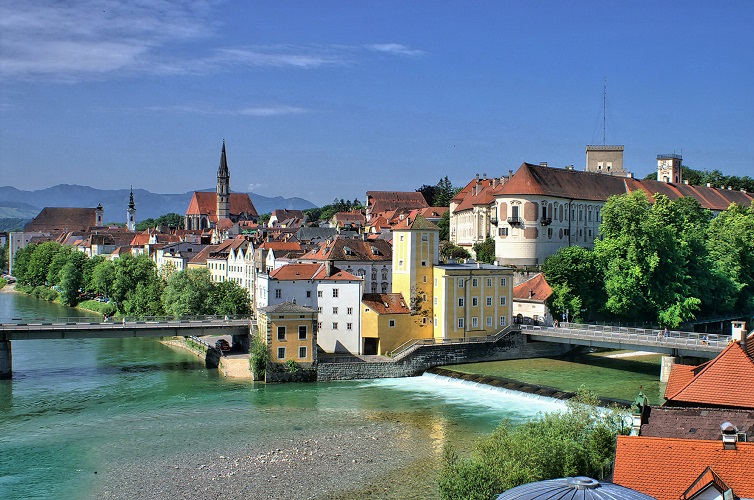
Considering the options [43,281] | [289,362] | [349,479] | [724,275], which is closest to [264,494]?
[349,479]

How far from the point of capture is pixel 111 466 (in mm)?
31594

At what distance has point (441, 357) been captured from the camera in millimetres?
52562

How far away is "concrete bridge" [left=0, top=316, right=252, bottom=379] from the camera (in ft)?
163

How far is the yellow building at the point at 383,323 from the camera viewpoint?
2124 inches

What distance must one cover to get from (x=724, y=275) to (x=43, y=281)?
305 ft

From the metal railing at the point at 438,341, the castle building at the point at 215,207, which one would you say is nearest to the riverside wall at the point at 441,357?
the metal railing at the point at 438,341

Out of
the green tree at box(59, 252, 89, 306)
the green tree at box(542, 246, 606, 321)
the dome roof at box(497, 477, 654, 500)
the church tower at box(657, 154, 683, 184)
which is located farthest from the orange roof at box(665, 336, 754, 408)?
the church tower at box(657, 154, 683, 184)

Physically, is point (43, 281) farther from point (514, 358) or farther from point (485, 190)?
point (514, 358)

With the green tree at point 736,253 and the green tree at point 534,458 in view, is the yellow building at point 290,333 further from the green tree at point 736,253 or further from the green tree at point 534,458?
the green tree at point 736,253

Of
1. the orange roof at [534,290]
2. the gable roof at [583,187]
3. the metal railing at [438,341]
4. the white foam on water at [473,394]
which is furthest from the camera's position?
the gable roof at [583,187]

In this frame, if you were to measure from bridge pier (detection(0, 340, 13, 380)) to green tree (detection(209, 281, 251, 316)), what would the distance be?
17.0 m

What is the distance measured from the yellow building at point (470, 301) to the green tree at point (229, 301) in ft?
53.7

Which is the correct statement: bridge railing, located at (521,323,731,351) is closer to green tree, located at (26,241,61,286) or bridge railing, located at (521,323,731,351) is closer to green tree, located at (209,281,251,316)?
green tree, located at (209,281,251,316)

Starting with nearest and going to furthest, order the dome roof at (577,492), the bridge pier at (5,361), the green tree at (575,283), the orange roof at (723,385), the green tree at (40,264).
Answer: the dome roof at (577,492), the orange roof at (723,385), the bridge pier at (5,361), the green tree at (575,283), the green tree at (40,264)
